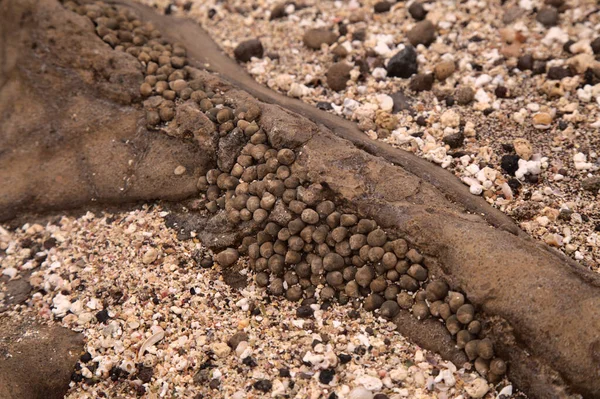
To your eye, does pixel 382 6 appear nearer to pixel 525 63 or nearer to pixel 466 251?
pixel 525 63

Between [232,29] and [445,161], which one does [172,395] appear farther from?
[232,29]

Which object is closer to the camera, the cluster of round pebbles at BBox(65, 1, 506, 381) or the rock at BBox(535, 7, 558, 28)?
the cluster of round pebbles at BBox(65, 1, 506, 381)

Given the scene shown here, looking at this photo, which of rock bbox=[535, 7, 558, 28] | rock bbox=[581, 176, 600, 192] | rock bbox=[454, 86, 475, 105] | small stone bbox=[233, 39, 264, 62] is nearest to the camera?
rock bbox=[581, 176, 600, 192]

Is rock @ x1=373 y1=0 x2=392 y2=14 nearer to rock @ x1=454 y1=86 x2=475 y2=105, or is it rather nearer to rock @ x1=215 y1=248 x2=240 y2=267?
rock @ x1=454 y1=86 x2=475 y2=105

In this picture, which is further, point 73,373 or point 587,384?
point 73,373

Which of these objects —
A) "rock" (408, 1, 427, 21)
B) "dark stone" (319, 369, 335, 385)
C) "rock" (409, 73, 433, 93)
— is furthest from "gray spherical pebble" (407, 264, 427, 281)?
"rock" (408, 1, 427, 21)

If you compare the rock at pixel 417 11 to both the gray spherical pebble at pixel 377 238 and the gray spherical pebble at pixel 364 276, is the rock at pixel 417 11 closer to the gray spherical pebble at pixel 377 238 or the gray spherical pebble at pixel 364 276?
the gray spherical pebble at pixel 377 238

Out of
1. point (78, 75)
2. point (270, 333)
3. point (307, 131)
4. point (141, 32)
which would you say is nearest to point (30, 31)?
point (78, 75)

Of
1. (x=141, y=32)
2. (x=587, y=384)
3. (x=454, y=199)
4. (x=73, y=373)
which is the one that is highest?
(x=141, y=32)
